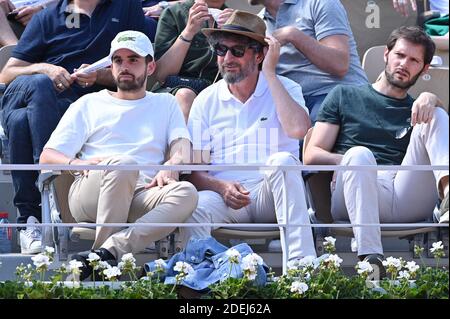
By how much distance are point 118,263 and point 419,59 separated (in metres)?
1.85

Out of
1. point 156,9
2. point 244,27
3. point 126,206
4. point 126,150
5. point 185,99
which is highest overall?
point 156,9

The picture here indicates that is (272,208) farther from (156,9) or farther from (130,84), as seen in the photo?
(156,9)

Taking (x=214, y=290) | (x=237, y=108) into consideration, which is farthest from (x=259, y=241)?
(x=214, y=290)

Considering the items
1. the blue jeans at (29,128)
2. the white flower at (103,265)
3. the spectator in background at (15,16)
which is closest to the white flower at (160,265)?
the white flower at (103,265)

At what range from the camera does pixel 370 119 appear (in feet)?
18.9

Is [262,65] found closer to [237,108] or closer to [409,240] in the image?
[237,108]

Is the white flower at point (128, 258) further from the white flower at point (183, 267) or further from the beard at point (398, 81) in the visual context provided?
the beard at point (398, 81)

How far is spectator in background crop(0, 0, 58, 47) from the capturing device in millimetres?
6805

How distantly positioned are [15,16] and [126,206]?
2.03m

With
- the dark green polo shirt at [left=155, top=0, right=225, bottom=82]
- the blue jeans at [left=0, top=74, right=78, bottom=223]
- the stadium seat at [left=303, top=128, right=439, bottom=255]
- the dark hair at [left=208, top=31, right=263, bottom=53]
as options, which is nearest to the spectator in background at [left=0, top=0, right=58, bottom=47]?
the dark green polo shirt at [left=155, top=0, right=225, bottom=82]

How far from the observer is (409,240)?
223 inches

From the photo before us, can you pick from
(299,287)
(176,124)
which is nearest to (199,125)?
(176,124)

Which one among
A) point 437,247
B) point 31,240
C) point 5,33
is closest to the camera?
point 437,247

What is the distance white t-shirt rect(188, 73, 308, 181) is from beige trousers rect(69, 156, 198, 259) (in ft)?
1.49
